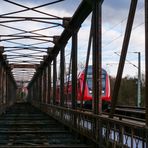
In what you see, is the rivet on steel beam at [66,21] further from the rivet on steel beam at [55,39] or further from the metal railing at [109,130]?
the rivet on steel beam at [55,39]

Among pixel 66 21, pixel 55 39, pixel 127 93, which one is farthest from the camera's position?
pixel 127 93

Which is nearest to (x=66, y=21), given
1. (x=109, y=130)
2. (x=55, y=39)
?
(x=55, y=39)

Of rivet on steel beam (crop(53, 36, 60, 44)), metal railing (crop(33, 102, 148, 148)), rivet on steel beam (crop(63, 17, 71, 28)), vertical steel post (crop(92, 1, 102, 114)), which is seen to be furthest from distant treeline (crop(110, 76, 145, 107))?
vertical steel post (crop(92, 1, 102, 114))

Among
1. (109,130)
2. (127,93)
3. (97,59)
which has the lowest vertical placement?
(109,130)

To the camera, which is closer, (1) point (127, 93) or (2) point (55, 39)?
(2) point (55, 39)

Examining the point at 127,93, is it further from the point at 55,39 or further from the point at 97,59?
the point at 97,59

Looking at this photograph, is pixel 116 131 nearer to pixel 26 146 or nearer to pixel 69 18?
pixel 26 146

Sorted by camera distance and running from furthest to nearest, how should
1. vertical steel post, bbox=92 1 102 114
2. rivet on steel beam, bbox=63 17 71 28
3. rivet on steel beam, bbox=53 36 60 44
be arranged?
rivet on steel beam, bbox=53 36 60 44
rivet on steel beam, bbox=63 17 71 28
vertical steel post, bbox=92 1 102 114

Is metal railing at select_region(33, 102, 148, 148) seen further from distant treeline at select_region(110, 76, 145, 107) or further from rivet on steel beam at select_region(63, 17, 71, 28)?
distant treeline at select_region(110, 76, 145, 107)

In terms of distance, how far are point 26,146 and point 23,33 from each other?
50.3ft

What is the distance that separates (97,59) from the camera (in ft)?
47.3

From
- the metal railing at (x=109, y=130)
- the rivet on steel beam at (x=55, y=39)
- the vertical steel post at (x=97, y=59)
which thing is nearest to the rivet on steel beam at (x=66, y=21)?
the metal railing at (x=109, y=130)

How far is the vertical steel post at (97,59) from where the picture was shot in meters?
14.3

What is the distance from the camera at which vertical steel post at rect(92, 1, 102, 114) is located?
47.0ft
